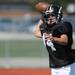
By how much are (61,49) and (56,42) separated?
17 centimetres

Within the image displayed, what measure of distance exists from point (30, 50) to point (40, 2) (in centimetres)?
799

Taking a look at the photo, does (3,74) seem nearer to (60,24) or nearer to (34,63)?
(34,63)

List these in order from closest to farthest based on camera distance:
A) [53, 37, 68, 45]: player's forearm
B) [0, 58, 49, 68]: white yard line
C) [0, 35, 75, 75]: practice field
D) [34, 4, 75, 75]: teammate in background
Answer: [53, 37, 68, 45]: player's forearm
[34, 4, 75, 75]: teammate in background
[0, 35, 75, 75]: practice field
[0, 58, 49, 68]: white yard line

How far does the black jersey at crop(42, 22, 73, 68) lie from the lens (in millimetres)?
5457

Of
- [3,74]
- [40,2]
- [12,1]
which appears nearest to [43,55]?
[3,74]

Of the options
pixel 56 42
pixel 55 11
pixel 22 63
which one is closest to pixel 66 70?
pixel 56 42

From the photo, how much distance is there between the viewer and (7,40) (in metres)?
13.4

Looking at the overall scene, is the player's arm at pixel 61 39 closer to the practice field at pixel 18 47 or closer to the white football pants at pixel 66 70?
the white football pants at pixel 66 70

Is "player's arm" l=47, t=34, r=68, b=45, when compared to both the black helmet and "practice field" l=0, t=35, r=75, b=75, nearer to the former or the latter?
the black helmet

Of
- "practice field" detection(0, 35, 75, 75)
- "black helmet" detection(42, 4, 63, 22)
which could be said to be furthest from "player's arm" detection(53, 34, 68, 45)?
"practice field" detection(0, 35, 75, 75)

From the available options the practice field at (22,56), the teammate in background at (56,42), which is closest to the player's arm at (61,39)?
the teammate in background at (56,42)

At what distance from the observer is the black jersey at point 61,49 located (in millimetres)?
5457

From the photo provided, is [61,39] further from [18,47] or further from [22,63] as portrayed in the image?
[18,47]

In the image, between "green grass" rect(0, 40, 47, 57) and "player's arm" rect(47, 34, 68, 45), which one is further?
"green grass" rect(0, 40, 47, 57)
